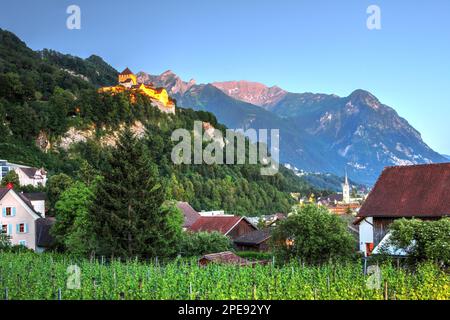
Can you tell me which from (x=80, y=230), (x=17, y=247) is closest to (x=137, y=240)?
(x=80, y=230)

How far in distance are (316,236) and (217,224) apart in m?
31.5

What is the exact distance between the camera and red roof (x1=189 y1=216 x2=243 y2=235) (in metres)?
56.0

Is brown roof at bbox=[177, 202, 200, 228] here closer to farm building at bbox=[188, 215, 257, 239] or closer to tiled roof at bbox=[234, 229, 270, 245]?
farm building at bbox=[188, 215, 257, 239]

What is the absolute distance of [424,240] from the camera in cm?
2278

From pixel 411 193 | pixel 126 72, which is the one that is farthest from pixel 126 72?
pixel 411 193

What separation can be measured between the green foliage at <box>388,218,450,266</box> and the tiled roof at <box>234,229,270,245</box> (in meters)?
26.4

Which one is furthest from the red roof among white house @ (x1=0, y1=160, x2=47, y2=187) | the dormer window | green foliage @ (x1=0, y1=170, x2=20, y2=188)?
white house @ (x1=0, y1=160, x2=47, y2=187)

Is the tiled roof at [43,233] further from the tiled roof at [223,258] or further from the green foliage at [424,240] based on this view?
the green foliage at [424,240]

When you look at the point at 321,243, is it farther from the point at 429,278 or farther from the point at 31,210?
the point at 31,210

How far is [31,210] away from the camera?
5228cm

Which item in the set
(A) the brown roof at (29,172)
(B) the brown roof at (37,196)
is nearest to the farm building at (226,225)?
(B) the brown roof at (37,196)

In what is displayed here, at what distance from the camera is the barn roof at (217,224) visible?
5594 cm

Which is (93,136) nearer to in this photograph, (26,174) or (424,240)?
(26,174)

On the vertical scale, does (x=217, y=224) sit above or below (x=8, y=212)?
below
